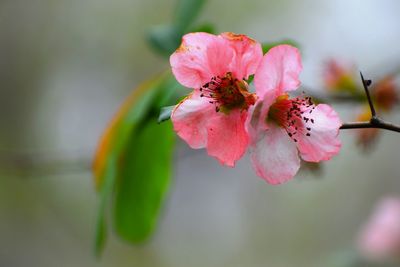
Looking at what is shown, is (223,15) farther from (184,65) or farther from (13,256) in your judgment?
(184,65)

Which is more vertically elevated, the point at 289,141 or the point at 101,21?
the point at 289,141

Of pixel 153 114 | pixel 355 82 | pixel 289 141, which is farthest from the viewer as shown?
pixel 355 82

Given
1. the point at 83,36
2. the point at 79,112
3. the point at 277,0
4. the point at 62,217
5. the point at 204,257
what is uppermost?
the point at 277,0

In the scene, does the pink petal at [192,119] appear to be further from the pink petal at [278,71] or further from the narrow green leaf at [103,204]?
the narrow green leaf at [103,204]

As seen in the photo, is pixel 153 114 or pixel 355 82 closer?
pixel 153 114

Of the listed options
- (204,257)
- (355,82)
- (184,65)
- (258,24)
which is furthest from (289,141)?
(204,257)

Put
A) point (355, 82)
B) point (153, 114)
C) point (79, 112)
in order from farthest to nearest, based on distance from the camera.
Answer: point (79, 112) → point (355, 82) → point (153, 114)

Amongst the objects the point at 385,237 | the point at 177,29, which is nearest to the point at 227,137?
the point at 177,29
